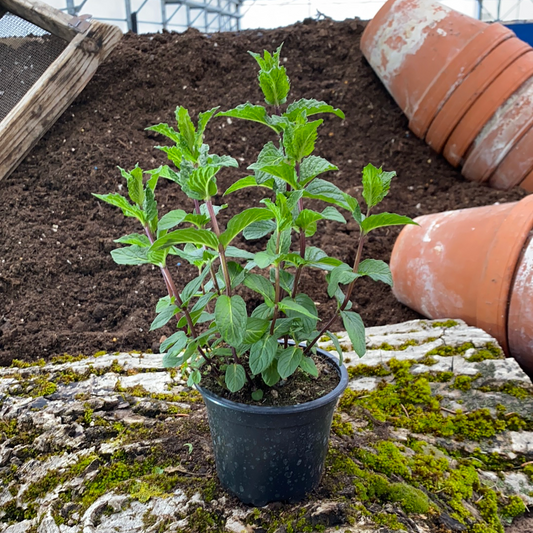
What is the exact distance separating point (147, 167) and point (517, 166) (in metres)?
2.69

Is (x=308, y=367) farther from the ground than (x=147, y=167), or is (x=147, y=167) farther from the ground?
(x=308, y=367)

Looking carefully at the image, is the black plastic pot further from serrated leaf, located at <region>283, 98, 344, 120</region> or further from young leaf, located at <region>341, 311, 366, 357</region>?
serrated leaf, located at <region>283, 98, 344, 120</region>

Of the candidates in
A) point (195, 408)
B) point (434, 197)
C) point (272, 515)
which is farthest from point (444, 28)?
point (272, 515)

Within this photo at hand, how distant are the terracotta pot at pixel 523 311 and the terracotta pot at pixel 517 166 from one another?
1583 mm

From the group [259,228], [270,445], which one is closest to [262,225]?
[259,228]

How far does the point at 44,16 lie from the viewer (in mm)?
3643

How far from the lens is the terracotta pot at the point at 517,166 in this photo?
3.22 m

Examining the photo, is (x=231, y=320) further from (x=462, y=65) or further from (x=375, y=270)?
(x=462, y=65)

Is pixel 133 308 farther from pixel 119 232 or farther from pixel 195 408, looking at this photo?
pixel 195 408

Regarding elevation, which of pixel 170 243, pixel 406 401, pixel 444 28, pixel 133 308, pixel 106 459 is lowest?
pixel 133 308

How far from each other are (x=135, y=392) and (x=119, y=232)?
174cm

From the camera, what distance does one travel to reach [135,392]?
1677 mm

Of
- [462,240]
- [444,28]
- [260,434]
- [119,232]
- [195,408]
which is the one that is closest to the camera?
[260,434]

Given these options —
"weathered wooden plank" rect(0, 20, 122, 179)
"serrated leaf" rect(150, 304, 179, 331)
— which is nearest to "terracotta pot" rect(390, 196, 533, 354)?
"serrated leaf" rect(150, 304, 179, 331)
